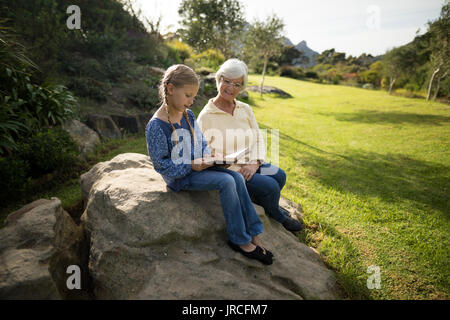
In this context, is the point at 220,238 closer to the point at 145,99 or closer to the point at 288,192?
the point at 288,192

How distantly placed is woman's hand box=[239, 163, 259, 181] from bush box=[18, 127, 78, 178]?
10.8 ft

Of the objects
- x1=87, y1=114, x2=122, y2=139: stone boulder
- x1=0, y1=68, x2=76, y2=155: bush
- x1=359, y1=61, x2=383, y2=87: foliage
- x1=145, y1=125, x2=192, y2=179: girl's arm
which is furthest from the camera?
x1=359, y1=61, x2=383, y2=87: foliage

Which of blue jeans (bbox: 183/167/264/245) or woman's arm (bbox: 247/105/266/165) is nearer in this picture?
blue jeans (bbox: 183/167/264/245)

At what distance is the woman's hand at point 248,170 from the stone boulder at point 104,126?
4682 mm

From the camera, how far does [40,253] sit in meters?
1.89

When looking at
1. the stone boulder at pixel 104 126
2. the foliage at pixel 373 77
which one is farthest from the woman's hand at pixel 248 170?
the foliage at pixel 373 77

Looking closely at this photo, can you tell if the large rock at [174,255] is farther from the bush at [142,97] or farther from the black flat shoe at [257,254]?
the bush at [142,97]

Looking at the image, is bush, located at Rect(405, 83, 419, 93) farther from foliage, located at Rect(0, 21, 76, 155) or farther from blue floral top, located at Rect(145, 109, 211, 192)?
foliage, located at Rect(0, 21, 76, 155)

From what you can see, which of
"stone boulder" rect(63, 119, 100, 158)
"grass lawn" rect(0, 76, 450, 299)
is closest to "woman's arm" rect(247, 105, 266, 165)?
"grass lawn" rect(0, 76, 450, 299)

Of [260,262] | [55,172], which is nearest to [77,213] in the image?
[55,172]

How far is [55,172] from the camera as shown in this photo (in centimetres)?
414

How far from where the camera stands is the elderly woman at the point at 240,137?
2.86 m

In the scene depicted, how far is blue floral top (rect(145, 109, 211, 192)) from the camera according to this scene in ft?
7.19
